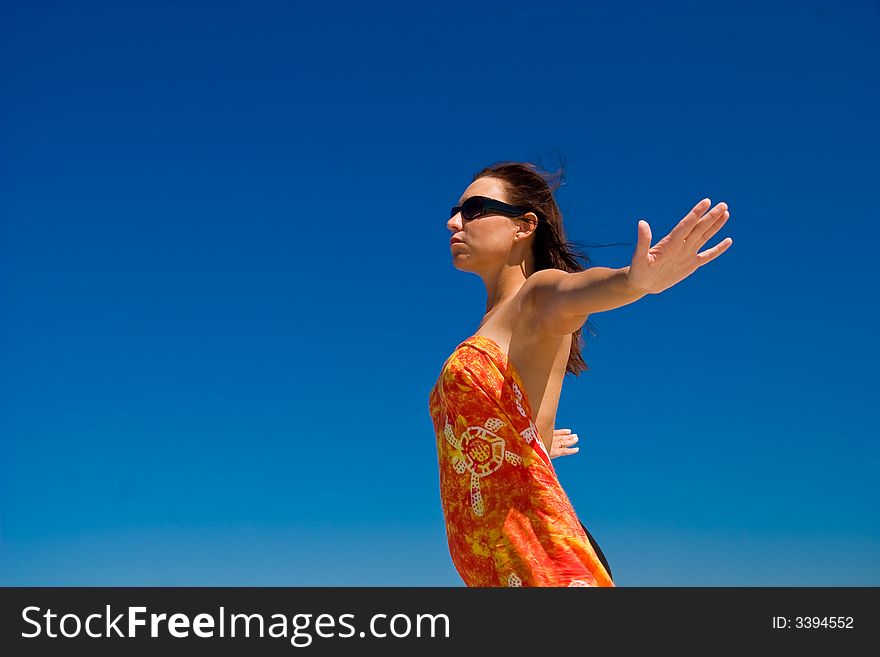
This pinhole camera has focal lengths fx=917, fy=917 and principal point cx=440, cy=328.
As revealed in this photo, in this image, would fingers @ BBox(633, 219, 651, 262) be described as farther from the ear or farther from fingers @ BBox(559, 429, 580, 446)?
fingers @ BBox(559, 429, 580, 446)

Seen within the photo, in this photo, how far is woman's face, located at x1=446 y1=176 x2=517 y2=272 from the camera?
6.51 m

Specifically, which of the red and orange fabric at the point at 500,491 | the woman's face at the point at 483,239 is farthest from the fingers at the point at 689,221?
the woman's face at the point at 483,239

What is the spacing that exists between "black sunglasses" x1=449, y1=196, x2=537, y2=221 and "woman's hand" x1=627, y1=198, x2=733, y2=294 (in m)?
1.97

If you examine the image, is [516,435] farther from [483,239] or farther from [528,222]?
[528,222]

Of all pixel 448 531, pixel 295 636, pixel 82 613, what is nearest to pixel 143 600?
pixel 82 613

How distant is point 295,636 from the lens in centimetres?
500

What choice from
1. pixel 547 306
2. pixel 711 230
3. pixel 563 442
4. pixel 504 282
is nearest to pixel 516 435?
pixel 547 306

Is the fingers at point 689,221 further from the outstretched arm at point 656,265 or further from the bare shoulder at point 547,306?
the bare shoulder at point 547,306

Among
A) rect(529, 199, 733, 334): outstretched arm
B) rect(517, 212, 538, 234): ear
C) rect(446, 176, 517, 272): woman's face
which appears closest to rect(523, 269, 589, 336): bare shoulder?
rect(529, 199, 733, 334): outstretched arm

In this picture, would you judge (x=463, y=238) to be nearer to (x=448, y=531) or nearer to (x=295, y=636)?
(x=448, y=531)

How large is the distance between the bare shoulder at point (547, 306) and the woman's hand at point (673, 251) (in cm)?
69

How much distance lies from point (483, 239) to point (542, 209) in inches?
21.7

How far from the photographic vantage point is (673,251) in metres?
4.70

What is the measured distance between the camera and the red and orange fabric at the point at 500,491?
17.7 ft
